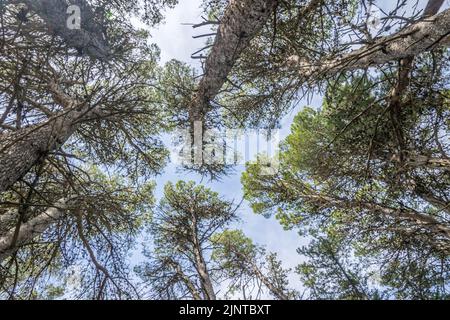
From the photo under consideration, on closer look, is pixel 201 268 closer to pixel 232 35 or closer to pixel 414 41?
pixel 232 35

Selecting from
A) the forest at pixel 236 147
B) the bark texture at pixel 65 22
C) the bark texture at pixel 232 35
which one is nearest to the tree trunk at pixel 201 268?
the forest at pixel 236 147

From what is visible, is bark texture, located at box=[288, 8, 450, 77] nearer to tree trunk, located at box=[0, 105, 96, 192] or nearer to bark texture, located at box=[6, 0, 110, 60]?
tree trunk, located at box=[0, 105, 96, 192]

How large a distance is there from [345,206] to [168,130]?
432 cm

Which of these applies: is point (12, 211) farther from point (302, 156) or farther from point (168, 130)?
point (302, 156)

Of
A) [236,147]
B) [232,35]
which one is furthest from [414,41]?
[236,147]

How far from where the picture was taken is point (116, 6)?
4609 mm

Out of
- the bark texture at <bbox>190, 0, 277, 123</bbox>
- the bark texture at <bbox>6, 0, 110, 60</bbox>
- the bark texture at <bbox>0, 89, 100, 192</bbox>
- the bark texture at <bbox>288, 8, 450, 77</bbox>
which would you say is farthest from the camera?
the bark texture at <bbox>6, 0, 110, 60</bbox>

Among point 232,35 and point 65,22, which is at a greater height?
point 65,22

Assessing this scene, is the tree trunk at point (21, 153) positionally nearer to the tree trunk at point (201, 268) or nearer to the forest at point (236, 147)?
the forest at point (236, 147)

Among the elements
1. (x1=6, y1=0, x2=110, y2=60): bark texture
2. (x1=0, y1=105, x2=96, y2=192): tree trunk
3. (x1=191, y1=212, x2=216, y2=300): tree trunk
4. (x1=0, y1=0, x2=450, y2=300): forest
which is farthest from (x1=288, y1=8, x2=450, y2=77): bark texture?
(x1=191, y1=212, x2=216, y2=300): tree trunk

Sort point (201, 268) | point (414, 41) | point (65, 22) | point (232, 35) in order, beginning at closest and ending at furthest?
point (414, 41) → point (232, 35) → point (65, 22) → point (201, 268)

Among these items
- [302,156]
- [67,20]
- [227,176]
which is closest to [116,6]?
[67,20]

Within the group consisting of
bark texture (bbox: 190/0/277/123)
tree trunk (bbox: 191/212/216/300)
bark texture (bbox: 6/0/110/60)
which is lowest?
tree trunk (bbox: 191/212/216/300)
